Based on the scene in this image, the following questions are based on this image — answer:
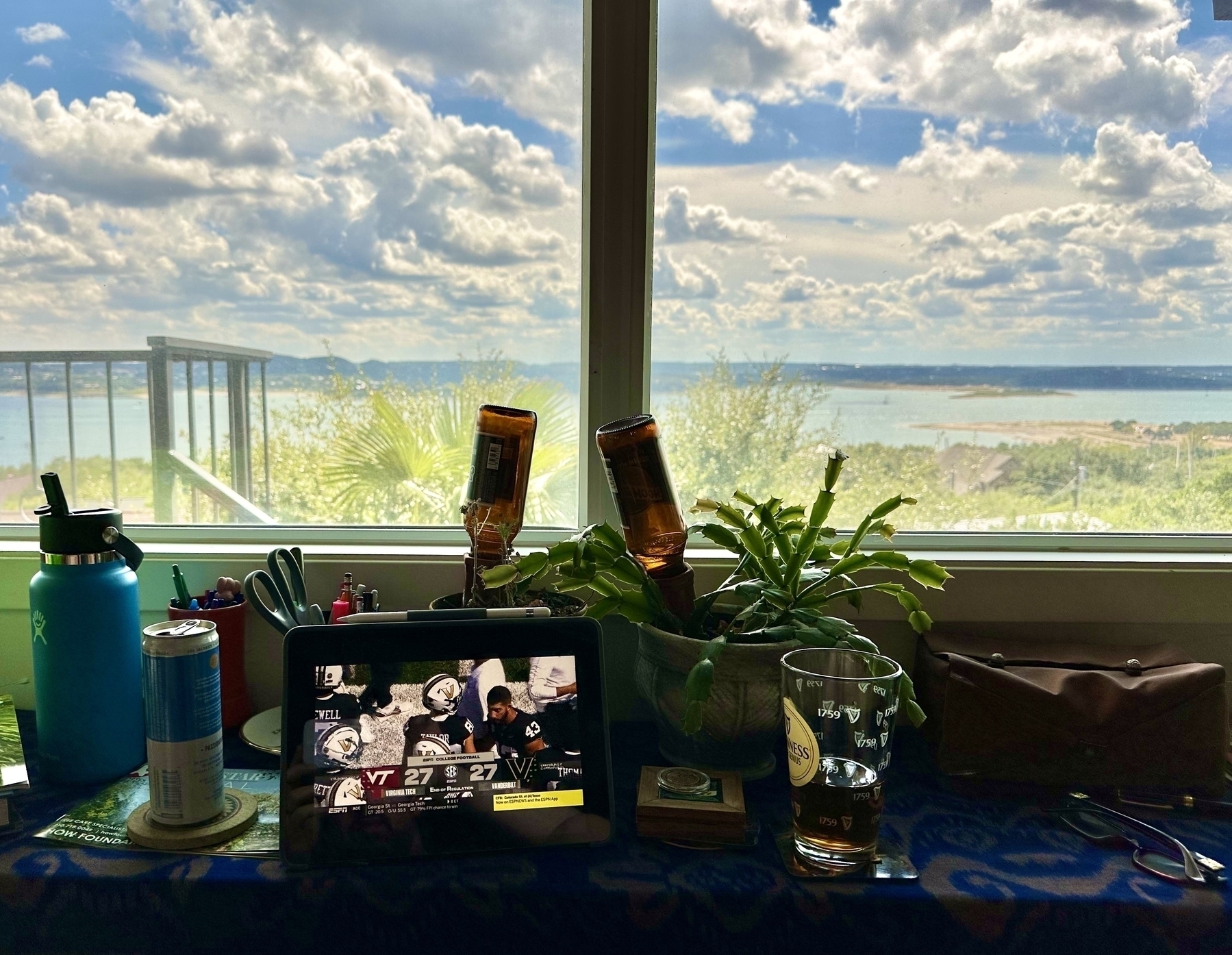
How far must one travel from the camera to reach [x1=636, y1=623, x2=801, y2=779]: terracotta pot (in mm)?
877

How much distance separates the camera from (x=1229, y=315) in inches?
48.2

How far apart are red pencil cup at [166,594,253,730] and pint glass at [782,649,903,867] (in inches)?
27.1

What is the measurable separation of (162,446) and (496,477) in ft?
1.86

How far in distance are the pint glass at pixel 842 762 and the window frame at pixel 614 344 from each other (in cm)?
40

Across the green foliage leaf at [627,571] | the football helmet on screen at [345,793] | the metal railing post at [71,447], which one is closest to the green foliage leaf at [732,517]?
the green foliage leaf at [627,571]

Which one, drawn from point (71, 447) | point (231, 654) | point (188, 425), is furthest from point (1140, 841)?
point (71, 447)

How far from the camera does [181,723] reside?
792 mm

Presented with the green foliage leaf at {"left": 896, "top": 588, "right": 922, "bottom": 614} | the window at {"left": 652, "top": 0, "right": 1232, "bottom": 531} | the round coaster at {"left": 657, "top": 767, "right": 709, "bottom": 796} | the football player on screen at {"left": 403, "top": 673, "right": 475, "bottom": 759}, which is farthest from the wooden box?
the window at {"left": 652, "top": 0, "right": 1232, "bottom": 531}

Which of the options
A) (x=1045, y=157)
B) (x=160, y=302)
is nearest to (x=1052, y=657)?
(x=1045, y=157)

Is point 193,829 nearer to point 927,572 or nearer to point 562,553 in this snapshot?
point 562,553

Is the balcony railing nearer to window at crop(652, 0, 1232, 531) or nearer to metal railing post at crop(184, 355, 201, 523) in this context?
metal railing post at crop(184, 355, 201, 523)

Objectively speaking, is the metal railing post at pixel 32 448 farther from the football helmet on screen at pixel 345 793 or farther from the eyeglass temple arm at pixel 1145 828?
the eyeglass temple arm at pixel 1145 828

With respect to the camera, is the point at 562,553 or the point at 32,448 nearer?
the point at 562,553

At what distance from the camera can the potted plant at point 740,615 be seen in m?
0.88
